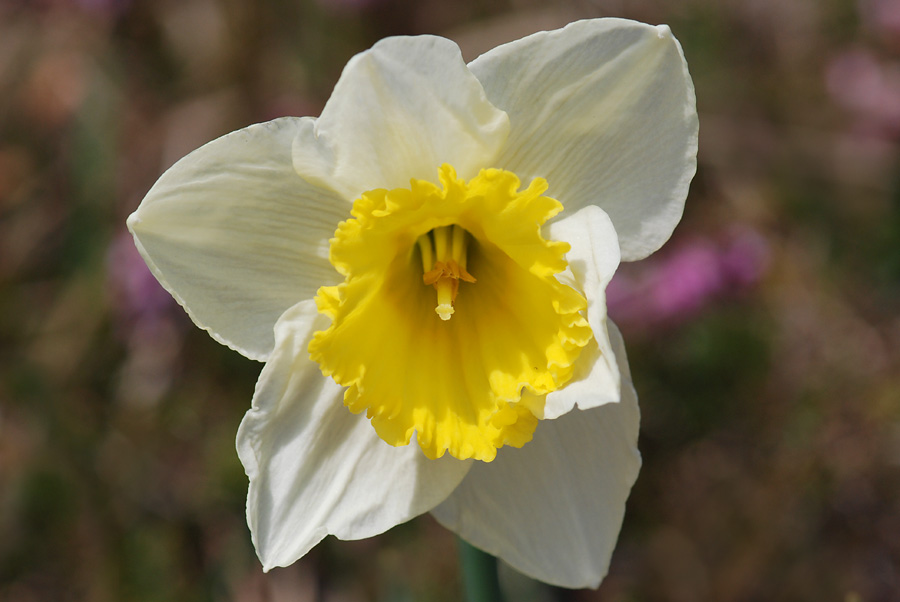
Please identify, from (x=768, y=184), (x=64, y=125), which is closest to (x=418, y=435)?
(x=768, y=184)

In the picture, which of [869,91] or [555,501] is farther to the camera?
[869,91]

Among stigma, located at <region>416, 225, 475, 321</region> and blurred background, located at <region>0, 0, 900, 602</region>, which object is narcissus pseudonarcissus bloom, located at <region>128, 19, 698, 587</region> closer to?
stigma, located at <region>416, 225, 475, 321</region>

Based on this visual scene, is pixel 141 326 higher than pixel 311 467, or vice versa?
pixel 311 467

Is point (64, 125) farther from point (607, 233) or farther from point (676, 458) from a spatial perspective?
point (607, 233)

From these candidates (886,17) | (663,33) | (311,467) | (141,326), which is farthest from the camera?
(886,17)

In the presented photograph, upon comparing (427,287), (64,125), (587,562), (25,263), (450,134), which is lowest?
(25,263)

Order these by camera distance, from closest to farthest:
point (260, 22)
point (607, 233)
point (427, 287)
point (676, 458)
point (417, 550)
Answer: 1. point (607, 233)
2. point (427, 287)
3. point (417, 550)
4. point (676, 458)
5. point (260, 22)

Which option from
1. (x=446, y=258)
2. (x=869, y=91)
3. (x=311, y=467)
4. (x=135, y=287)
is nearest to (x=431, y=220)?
(x=446, y=258)

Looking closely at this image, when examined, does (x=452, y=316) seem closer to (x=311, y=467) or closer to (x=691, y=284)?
(x=311, y=467)
